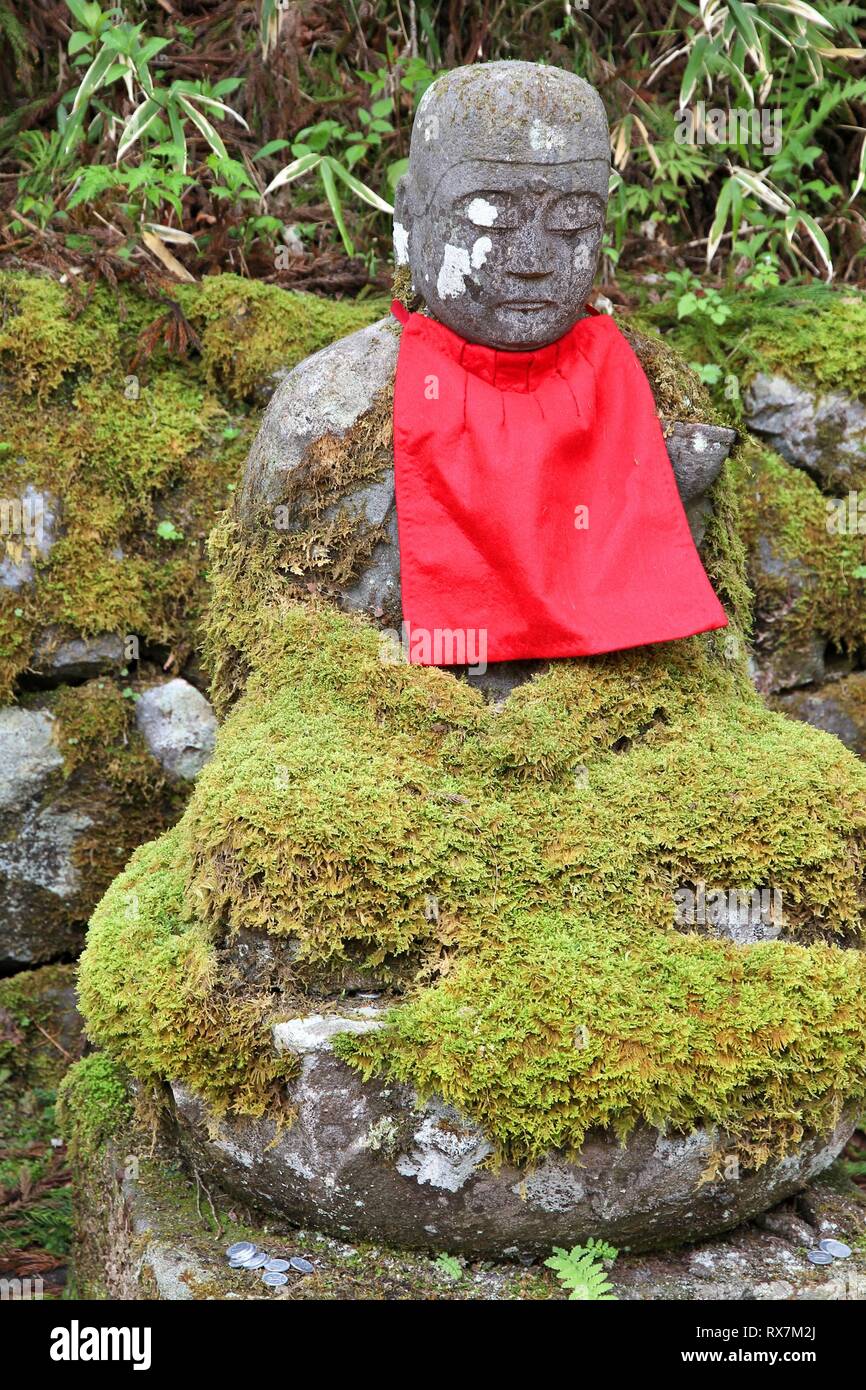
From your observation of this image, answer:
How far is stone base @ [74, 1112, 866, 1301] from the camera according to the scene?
3121 millimetres

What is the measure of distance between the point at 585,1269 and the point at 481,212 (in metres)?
2.44

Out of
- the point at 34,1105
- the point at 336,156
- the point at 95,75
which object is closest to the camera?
the point at 34,1105

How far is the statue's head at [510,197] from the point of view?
11.4 feet

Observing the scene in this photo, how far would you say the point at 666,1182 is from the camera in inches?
124

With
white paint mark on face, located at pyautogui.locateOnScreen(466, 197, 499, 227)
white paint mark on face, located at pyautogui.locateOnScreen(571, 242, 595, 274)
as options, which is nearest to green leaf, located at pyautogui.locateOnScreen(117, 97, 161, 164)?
white paint mark on face, located at pyautogui.locateOnScreen(466, 197, 499, 227)

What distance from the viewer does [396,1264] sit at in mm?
3182

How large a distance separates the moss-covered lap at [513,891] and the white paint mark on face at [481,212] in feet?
2.00

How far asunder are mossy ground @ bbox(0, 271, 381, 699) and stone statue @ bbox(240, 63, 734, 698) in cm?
116

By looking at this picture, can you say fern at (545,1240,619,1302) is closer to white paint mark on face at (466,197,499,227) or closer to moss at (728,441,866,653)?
white paint mark on face at (466,197,499,227)


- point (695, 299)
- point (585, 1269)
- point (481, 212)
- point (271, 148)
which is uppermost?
point (481, 212)

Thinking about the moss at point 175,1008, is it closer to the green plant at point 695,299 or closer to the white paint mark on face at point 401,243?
the white paint mark on face at point 401,243

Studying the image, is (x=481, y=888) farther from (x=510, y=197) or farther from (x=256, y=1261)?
(x=510, y=197)

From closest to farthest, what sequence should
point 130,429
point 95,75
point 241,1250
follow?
point 241,1250, point 130,429, point 95,75

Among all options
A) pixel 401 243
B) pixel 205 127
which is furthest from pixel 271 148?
pixel 401 243
